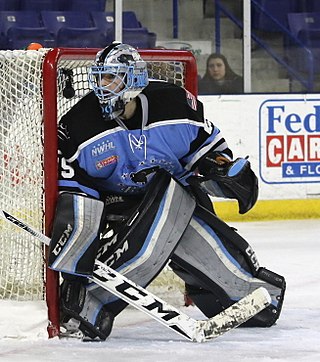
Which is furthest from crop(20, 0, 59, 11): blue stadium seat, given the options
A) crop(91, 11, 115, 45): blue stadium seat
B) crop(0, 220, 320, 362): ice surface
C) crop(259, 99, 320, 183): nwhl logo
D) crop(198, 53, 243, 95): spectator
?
crop(0, 220, 320, 362): ice surface

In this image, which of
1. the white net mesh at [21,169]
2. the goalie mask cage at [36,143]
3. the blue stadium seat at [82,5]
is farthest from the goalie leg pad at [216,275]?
the blue stadium seat at [82,5]

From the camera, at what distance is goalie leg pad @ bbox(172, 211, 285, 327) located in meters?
3.32

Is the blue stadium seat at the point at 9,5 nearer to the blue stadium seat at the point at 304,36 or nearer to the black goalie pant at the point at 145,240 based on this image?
the blue stadium seat at the point at 304,36

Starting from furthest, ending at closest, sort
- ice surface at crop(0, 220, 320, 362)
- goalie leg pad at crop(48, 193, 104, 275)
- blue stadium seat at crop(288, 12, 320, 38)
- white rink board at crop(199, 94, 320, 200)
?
blue stadium seat at crop(288, 12, 320, 38) < white rink board at crop(199, 94, 320, 200) < goalie leg pad at crop(48, 193, 104, 275) < ice surface at crop(0, 220, 320, 362)

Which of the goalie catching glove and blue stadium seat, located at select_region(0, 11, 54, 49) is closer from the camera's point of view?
the goalie catching glove

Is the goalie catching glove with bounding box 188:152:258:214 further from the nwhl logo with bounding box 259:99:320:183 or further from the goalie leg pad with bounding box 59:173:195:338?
the nwhl logo with bounding box 259:99:320:183

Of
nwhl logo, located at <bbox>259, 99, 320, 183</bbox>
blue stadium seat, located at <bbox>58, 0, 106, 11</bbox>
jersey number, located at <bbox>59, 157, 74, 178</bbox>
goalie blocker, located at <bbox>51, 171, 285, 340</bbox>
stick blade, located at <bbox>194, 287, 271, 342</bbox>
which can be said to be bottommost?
nwhl logo, located at <bbox>259, 99, 320, 183</bbox>

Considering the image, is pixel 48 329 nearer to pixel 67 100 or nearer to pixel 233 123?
pixel 67 100

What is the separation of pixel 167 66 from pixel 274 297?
863 mm

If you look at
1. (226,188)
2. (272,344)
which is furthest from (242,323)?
(226,188)

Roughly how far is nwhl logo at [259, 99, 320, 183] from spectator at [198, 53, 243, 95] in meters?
0.23

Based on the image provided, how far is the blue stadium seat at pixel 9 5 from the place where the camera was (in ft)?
19.9

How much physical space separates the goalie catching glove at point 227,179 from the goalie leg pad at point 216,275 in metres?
0.11

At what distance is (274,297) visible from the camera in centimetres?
338
